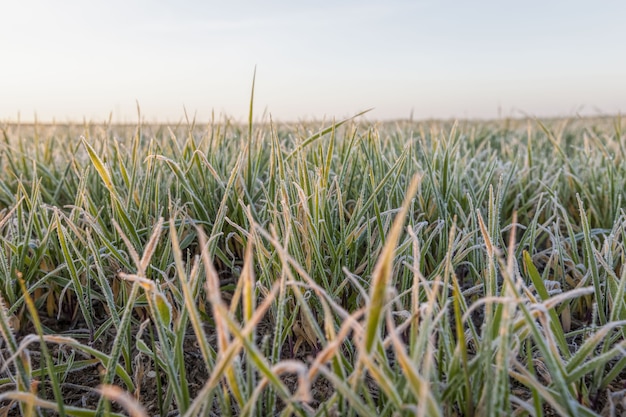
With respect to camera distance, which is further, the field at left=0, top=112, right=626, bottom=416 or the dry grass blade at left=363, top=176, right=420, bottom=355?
the field at left=0, top=112, right=626, bottom=416

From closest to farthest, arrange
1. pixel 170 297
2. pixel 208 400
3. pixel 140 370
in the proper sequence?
pixel 208 400 → pixel 140 370 → pixel 170 297

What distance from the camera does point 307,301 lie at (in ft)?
2.52

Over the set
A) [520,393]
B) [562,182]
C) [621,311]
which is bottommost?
[520,393]

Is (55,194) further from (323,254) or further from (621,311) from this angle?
(621,311)

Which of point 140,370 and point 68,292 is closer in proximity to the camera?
point 140,370

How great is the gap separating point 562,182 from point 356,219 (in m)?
0.81

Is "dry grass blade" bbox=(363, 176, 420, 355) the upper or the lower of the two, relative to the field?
upper

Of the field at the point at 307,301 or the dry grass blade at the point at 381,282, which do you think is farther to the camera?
the field at the point at 307,301

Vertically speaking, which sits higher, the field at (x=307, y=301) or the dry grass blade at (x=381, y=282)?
the dry grass blade at (x=381, y=282)

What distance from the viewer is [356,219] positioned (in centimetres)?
86

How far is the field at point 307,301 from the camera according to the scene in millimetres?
452

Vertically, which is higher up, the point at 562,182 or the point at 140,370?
the point at 562,182

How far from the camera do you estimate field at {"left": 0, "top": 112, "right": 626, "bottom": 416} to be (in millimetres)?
452

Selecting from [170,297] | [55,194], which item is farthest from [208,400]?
[55,194]
